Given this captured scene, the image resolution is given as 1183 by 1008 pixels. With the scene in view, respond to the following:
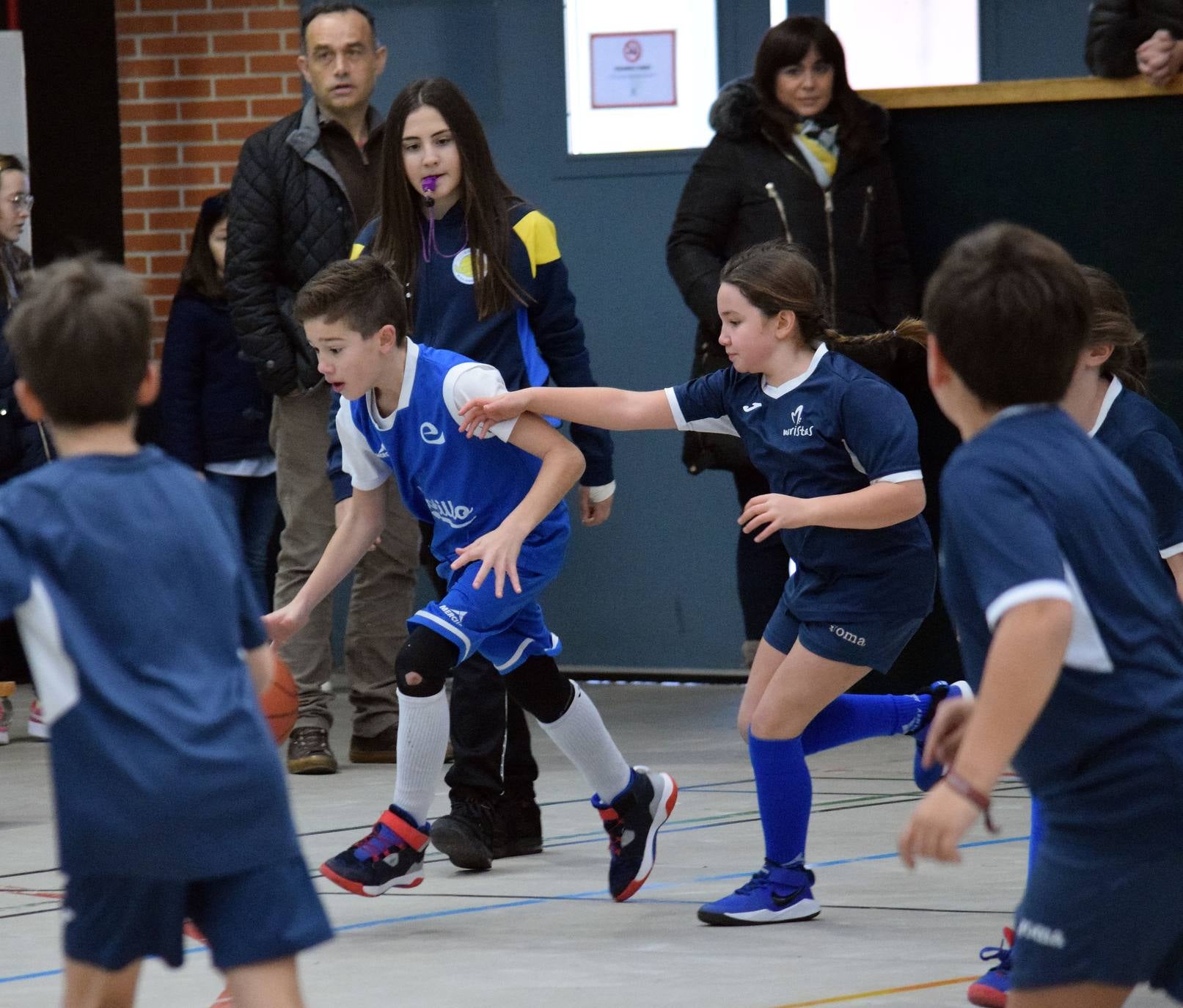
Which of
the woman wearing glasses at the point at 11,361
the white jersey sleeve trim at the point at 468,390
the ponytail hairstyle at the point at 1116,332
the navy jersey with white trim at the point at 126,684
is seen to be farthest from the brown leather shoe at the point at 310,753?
the navy jersey with white trim at the point at 126,684

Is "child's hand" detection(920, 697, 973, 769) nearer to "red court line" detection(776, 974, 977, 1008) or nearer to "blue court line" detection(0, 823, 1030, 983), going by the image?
"red court line" detection(776, 974, 977, 1008)

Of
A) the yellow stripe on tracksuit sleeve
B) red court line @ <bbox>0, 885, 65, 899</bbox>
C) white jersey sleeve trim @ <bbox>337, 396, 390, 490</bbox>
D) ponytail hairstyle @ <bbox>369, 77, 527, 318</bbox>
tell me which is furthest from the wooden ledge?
red court line @ <bbox>0, 885, 65, 899</bbox>

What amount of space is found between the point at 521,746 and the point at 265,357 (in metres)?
1.97

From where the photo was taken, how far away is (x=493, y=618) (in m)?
4.82

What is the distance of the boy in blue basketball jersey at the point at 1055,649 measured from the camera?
2502 mm

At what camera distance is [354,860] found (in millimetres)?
4645

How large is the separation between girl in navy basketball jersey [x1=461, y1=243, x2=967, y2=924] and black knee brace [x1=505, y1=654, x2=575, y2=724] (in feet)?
1.56

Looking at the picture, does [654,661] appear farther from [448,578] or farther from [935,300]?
[935,300]

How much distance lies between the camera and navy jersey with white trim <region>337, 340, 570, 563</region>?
4.86 metres

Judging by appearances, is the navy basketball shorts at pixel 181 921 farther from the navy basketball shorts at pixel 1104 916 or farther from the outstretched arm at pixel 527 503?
the outstretched arm at pixel 527 503

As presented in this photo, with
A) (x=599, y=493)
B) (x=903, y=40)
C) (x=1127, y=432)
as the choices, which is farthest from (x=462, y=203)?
(x=903, y=40)

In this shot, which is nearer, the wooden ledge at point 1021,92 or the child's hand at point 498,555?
the child's hand at point 498,555

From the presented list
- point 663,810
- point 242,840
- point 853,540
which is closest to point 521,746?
point 663,810

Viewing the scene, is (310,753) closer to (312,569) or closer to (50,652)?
(312,569)
